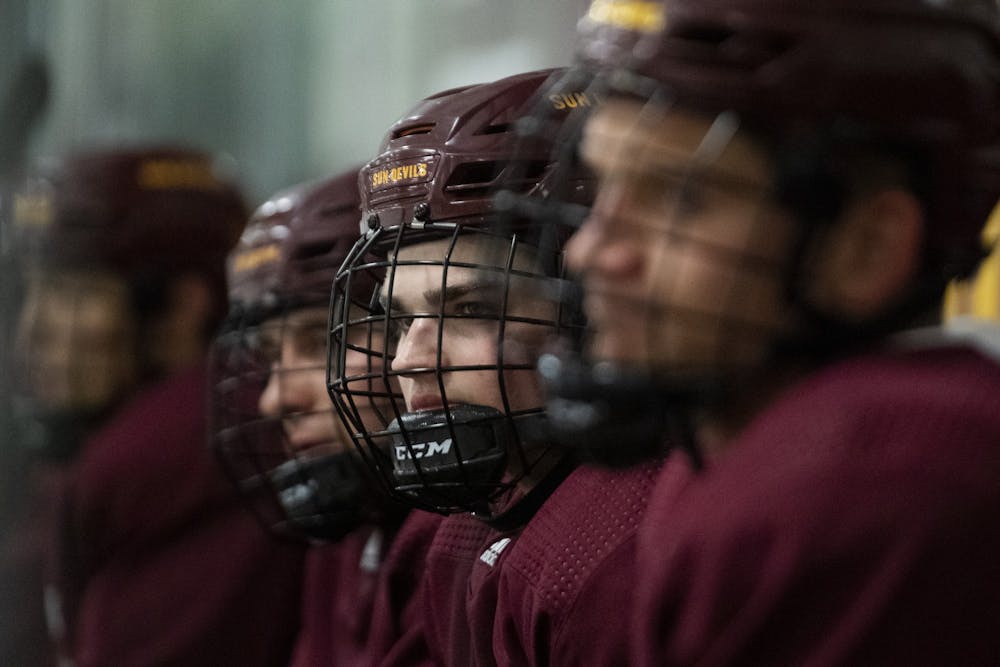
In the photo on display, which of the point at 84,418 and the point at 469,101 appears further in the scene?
the point at 84,418

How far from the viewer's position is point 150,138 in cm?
478

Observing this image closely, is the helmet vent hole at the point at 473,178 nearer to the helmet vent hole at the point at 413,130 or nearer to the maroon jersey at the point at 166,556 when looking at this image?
the helmet vent hole at the point at 413,130

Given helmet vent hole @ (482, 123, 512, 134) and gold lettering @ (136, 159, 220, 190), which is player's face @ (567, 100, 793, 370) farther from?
gold lettering @ (136, 159, 220, 190)

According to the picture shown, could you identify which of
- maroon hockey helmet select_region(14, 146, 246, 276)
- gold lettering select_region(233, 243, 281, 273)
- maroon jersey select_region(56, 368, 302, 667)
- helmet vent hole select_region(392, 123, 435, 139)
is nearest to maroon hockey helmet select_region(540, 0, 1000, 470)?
helmet vent hole select_region(392, 123, 435, 139)

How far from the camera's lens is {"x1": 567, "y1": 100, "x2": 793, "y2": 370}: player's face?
43.1 inches

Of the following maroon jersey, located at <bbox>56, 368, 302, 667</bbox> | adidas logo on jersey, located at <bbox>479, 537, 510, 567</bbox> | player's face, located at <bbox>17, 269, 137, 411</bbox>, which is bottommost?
maroon jersey, located at <bbox>56, 368, 302, 667</bbox>

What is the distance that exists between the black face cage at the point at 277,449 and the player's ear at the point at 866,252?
103 centimetres

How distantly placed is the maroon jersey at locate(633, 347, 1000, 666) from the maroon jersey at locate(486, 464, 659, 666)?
0.27m

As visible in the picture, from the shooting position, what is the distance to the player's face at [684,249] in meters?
1.09

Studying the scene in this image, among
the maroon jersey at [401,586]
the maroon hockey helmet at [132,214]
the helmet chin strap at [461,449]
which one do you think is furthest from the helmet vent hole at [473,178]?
the maroon hockey helmet at [132,214]

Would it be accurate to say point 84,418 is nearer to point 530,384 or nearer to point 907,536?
point 530,384

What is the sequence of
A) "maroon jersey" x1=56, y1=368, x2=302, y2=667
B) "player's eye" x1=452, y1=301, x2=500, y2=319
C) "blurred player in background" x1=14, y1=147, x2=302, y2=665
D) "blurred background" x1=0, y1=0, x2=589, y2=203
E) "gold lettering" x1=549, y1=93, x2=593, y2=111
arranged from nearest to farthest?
"gold lettering" x1=549, y1=93, x2=593, y2=111
"player's eye" x1=452, y1=301, x2=500, y2=319
"maroon jersey" x1=56, y1=368, x2=302, y2=667
"blurred player in background" x1=14, y1=147, x2=302, y2=665
"blurred background" x1=0, y1=0, x2=589, y2=203

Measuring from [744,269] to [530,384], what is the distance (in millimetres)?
512

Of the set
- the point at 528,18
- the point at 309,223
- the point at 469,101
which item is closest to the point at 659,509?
the point at 469,101
